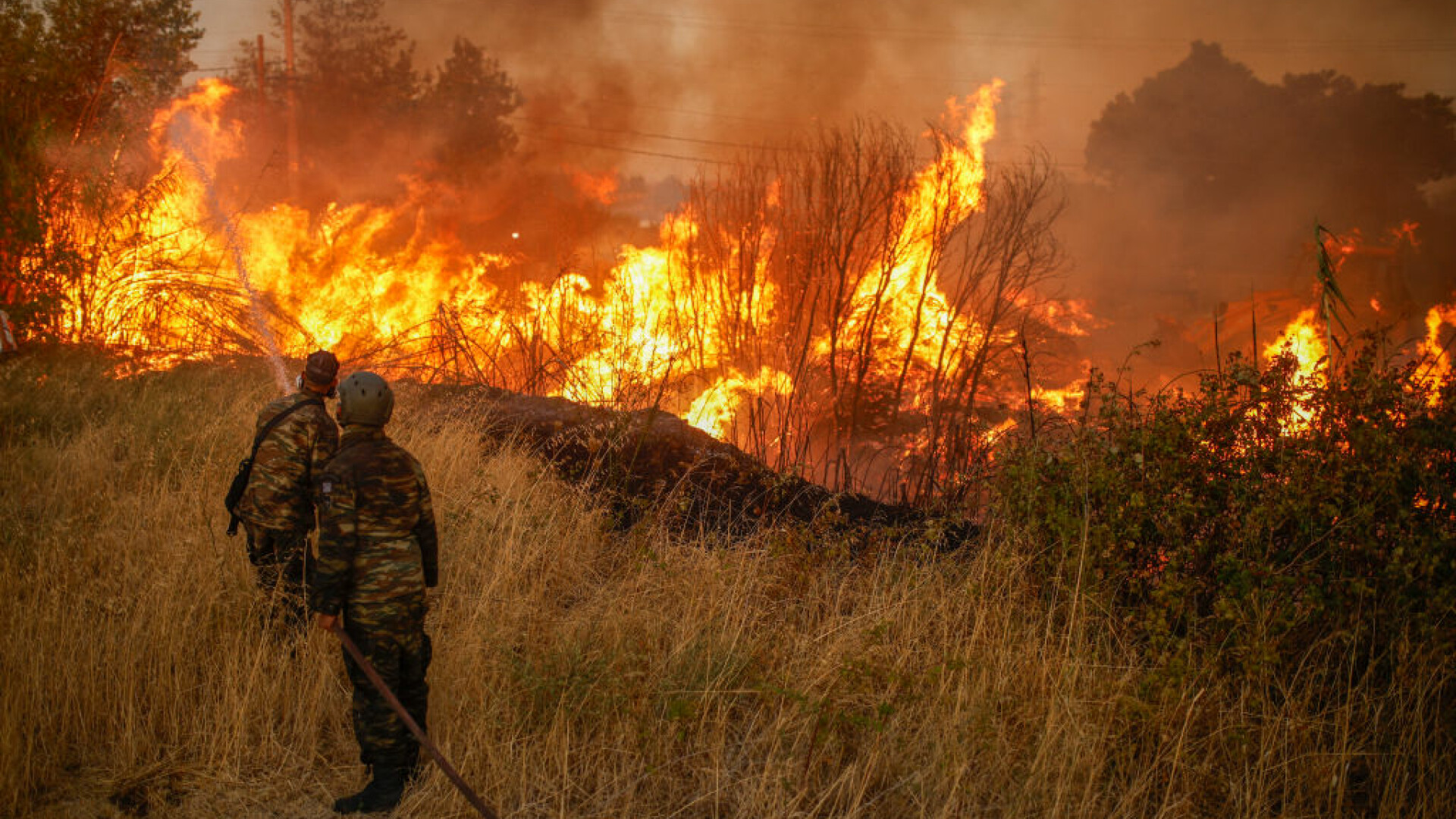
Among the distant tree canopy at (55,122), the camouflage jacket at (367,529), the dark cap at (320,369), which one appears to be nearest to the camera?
the camouflage jacket at (367,529)

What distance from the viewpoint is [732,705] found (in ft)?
12.2

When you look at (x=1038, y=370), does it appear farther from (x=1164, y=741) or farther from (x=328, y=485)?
(x=328, y=485)

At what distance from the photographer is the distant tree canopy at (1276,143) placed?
2875 cm

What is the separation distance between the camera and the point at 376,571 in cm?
319

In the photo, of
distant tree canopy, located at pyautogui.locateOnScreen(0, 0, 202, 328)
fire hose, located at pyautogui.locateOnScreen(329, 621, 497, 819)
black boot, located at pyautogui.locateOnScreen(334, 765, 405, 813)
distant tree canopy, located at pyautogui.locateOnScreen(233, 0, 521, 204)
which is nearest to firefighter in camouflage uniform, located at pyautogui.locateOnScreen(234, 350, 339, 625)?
black boot, located at pyautogui.locateOnScreen(334, 765, 405, 813)

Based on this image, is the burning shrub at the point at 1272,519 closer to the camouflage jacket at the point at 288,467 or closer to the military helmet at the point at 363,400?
the military helmet at the point at 363,400

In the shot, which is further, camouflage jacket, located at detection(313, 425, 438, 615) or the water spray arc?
the water spray arc

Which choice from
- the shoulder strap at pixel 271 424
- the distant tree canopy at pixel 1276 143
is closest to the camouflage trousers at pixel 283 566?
the shoulder strap at pixel 271 424

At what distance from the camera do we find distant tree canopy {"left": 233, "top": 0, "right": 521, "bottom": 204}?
2712cm

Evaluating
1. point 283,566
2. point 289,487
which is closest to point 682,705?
point 283,566

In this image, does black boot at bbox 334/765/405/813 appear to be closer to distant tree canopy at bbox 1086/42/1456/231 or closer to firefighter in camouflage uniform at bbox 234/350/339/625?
firefighter in camouflage uniform at bbox 234/350/339/625

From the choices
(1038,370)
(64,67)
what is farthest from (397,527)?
(1038,370)

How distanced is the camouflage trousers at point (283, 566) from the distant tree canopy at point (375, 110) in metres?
24.4

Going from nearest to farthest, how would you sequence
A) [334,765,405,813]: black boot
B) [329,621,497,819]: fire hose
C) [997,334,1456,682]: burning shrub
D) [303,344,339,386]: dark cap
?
1. [329,621,497,819]: fire hose
2. [334,765,405,813]: black boot
3. [997,334,1456,682]: burning shrub
4. [303,344,339,386]: dark cap
